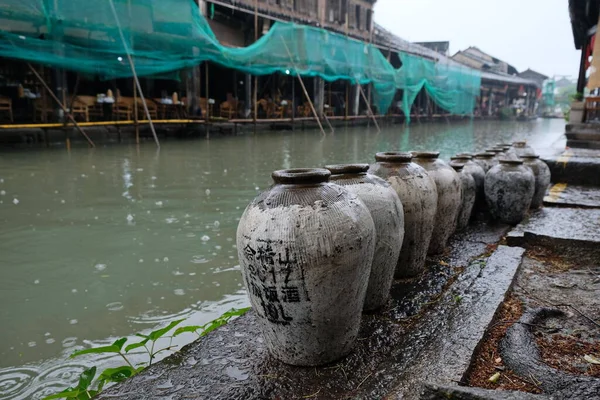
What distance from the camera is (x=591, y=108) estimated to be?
11.3m

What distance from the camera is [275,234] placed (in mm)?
1930

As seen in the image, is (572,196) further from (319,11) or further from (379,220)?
(319,11)

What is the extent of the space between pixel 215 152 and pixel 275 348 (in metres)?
11.2

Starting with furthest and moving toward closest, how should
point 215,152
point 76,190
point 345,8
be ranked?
point 345,8 → point 215,152 → point 76,190

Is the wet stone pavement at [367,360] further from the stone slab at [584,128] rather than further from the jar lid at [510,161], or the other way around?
the stone slab at [584,128]

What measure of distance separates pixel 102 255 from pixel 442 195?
11.2ft

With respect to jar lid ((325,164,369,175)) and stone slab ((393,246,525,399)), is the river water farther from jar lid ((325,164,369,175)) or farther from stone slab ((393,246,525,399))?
stone slab ((393,246,525,399))

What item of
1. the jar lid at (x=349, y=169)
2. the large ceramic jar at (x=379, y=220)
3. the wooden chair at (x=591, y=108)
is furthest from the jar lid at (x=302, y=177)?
the wooden chair at (x=591, y=108)

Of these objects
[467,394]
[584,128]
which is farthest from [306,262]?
[584,128]

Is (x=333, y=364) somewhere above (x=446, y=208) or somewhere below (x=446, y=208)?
below

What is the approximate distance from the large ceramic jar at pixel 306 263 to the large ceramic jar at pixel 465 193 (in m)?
2.56

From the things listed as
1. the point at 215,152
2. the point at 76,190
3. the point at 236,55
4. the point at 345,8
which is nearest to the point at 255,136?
the point at 236,55

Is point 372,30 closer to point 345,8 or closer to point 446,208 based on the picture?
point 345,8

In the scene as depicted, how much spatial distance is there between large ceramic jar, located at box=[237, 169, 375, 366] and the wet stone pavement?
0.41 feet
